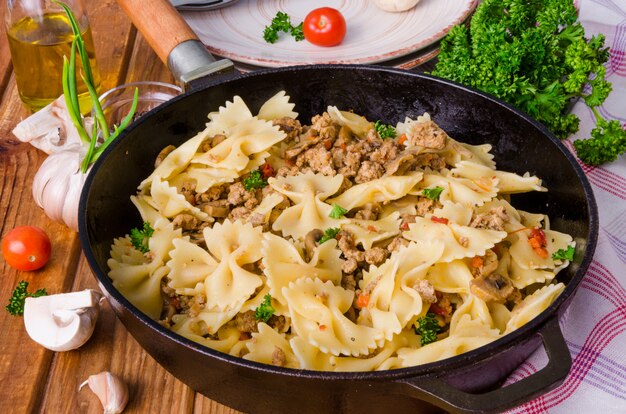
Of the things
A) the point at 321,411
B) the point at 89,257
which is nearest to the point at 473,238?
the point at 321,411

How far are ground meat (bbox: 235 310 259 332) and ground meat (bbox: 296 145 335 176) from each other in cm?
98

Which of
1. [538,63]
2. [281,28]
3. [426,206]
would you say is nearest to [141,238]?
[426,206]

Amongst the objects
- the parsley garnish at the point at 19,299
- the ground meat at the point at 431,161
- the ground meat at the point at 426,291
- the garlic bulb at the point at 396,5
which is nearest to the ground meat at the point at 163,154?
the parsley garnish at the point at 19,299

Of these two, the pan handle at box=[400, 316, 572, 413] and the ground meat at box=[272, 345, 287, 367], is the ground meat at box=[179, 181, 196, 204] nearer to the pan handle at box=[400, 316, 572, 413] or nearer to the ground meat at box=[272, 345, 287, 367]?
the ground meat at box=[272, 345, 287, 367]

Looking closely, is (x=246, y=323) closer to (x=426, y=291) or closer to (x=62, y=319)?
(x=426, y=291)

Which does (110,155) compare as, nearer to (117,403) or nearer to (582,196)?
(117,403)

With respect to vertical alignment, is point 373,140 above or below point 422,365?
below

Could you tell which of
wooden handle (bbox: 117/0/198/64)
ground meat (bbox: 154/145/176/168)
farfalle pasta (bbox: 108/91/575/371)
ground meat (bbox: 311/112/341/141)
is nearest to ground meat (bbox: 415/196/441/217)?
farfalle pasta (bbox: 108/91/575/371)

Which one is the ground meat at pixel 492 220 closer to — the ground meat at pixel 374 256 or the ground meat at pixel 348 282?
the ground meat at pixel 374 256

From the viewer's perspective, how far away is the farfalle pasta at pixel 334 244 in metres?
3.46

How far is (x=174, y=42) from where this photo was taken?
4789 millimetres

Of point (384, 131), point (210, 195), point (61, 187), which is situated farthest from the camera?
point (61, 187)

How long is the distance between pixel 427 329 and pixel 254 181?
1279 mm

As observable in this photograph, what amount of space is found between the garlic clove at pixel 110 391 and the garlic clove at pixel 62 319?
0.29 meters
